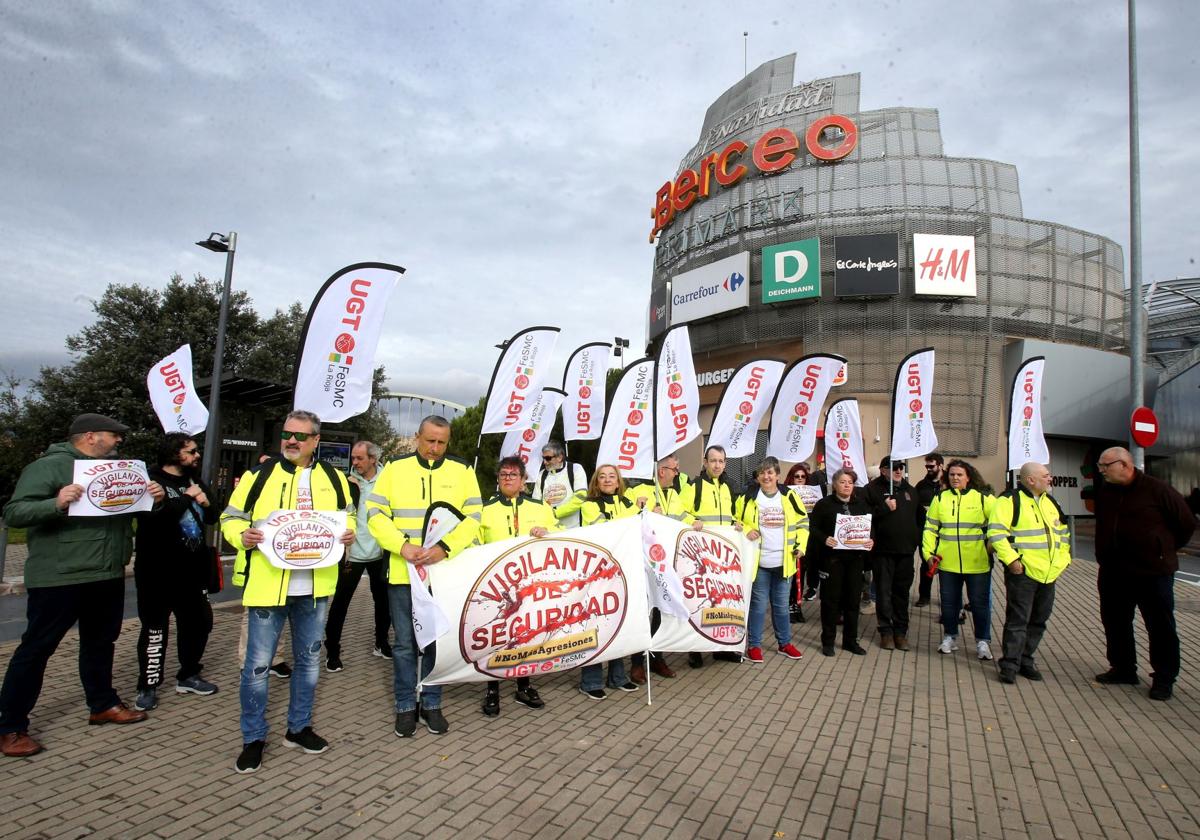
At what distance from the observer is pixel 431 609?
4.53m


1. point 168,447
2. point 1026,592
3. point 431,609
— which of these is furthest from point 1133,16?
point 168,447

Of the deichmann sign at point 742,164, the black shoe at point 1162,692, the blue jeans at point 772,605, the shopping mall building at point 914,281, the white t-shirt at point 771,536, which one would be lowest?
the black shoe at point 1162,692

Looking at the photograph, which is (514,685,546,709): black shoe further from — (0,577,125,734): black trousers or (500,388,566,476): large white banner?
(500,388,566,476): large white banner

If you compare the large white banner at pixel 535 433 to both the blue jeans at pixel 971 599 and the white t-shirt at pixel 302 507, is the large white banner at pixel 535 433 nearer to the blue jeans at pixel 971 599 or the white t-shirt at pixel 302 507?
the blue jeans at pixel 971 599

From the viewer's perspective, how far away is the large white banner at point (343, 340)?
615cm

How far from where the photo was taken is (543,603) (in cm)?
501

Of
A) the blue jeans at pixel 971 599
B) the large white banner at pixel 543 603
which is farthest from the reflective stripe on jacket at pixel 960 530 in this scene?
the large white banner at pixel 543 603

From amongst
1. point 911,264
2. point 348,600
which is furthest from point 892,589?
point 911,264

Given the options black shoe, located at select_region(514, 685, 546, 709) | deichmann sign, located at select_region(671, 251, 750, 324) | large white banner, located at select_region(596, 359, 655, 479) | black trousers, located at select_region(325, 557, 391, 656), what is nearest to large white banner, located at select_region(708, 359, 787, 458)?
large white banner, located at select_region(596, 359, 655, 479)

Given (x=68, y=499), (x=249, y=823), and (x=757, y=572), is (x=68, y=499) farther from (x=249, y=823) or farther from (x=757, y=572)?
(x=757, y=572)

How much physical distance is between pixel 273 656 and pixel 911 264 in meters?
31.1

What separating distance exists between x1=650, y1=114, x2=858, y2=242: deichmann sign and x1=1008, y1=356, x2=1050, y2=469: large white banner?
2333 centimetres

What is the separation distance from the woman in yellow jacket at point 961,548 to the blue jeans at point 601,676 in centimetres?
359

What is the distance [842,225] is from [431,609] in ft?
101
